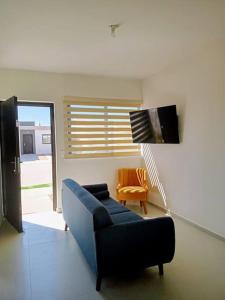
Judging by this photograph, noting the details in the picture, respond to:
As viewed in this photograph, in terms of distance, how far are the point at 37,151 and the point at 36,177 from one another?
59 cm

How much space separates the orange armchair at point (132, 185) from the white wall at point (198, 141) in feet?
1.47

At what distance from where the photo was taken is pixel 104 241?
2.20m

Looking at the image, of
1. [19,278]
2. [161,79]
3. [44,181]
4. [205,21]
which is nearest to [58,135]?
[44,181]

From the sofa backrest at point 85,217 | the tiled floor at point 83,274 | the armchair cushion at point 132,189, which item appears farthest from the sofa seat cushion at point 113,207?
the armchair cushion at point 132,189

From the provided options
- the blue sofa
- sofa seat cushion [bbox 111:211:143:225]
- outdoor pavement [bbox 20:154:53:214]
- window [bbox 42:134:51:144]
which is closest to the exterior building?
window [bbox 42:134:51:144]

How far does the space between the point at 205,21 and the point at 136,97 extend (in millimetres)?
2635

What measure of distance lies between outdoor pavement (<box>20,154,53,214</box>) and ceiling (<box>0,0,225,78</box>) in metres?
1.69

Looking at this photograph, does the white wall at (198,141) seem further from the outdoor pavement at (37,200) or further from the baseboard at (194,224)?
the outdoor pavement at (37,200)

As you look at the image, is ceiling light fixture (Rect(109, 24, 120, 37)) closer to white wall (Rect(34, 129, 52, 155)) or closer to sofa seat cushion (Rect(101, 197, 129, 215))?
sofa seat cushion (Rect(101, 197, 129, 215))

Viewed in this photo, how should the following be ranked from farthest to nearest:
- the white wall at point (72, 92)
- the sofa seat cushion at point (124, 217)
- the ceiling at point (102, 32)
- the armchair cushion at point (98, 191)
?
the white wall at point (72, 92) → the armchair cushion at point (98, 191) → the sofa seat cushion at point (124, 217) → the ceiling at point (102, 32)

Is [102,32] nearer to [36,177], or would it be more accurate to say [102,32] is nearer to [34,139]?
[34,139]

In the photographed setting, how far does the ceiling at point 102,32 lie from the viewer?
234 centimetres

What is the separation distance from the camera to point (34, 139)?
181 inches

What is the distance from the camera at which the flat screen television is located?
13.3 feet
